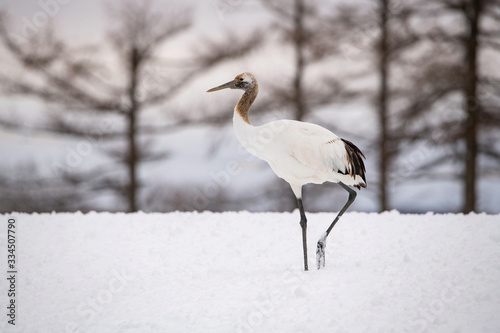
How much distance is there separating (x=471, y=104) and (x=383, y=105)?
1.96 m

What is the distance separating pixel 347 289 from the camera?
15.9ft

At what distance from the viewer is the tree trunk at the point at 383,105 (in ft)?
37.9

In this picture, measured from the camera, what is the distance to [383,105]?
1170 cm

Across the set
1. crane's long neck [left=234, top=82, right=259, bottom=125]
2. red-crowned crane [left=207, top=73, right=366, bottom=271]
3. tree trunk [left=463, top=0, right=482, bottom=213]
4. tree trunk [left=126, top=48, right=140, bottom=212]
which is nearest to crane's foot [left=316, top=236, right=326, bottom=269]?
red-crowned crane [left=207, top=73, right=366, bottom=271]

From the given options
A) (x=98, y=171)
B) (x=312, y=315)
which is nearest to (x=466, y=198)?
(x=312, y=315)

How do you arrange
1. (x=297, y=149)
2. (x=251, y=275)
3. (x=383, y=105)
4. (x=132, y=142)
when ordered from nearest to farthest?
(x=297, y=149), (x=251, y=275), (x=383, y=105), (x=132, y=142)

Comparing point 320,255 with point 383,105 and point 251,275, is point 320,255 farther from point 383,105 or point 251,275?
point 383,105

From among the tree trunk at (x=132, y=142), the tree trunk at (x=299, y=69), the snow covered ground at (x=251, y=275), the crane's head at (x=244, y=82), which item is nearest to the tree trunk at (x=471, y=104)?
the snow covered ground at (x=251, y=275)

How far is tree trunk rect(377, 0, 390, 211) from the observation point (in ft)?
37.9

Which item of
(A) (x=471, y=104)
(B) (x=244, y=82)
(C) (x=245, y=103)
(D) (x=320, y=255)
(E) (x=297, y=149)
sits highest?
(A) (x=471, y=104)

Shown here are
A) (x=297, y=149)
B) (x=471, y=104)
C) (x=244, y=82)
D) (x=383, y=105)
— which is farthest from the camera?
(x=383, y=105)

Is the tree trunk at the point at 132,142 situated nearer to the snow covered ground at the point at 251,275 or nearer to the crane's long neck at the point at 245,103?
the snow covered ground at the point at 251,275

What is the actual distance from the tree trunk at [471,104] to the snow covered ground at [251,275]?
283 centimetres

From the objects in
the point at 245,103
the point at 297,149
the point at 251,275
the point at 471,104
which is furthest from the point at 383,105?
the point at 251,275
